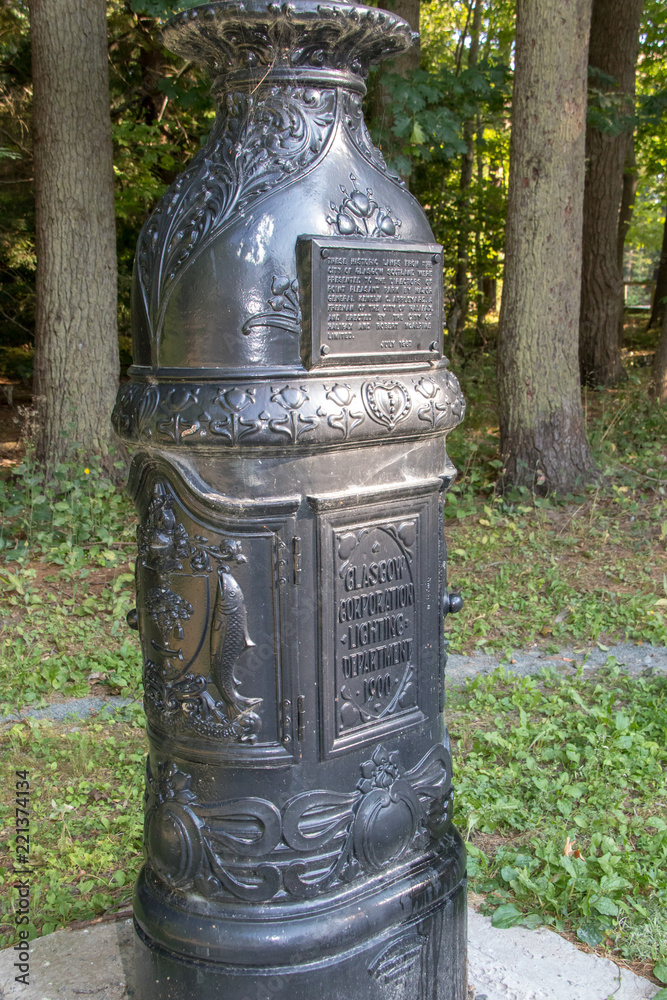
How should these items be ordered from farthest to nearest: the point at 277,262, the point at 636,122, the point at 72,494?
the point at 636,122 < the point at 72,494 < the point at 277,262

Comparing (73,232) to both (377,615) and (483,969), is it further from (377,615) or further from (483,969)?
(483,969)

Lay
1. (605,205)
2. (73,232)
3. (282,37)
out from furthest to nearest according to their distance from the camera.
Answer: (605,205) → (73,232) → (282,37)

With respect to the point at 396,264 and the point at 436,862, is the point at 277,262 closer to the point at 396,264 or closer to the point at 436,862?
the point at 396,264

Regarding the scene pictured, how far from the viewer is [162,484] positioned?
2215 millimetres

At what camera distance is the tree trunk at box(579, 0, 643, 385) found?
35.9 ft

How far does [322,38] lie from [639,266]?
48430 mm

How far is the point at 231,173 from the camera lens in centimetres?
214

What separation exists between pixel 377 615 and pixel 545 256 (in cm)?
530

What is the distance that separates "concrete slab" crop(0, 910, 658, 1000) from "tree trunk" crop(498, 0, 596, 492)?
4724 mm

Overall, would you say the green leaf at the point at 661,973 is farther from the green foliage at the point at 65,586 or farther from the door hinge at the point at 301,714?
the green foliage at the point at 65,586

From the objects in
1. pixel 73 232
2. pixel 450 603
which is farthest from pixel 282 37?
pixel 73 232

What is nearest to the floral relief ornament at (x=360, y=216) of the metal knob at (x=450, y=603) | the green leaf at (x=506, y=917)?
the metal knob at (x=450, y=603)

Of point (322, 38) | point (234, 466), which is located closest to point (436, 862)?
point (234, 466)

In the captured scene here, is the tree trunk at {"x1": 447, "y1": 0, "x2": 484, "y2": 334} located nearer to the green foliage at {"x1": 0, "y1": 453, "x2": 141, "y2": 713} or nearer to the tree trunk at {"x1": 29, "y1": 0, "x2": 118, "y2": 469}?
the tree trunk at {"x1": 29, "y1": 0, "x2": 118, "y2": 469}
